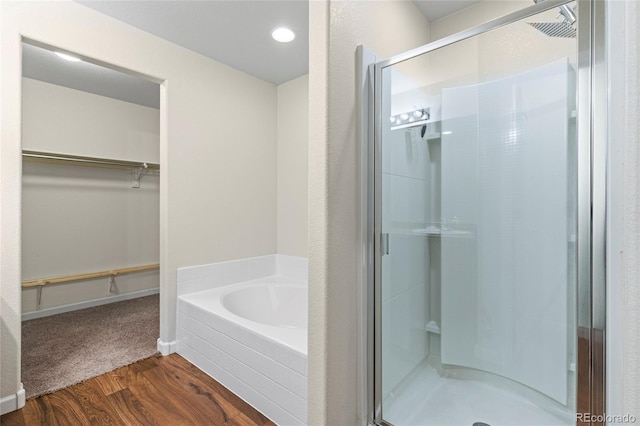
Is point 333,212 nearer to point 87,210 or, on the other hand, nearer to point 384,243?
point 384,243

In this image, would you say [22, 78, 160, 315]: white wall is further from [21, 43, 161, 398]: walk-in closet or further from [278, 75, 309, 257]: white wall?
[278, 75, 309, 257]: white wall

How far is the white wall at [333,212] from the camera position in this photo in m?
1.22

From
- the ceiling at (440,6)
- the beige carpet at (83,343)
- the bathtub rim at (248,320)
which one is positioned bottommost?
the beige carpet at (83,343)

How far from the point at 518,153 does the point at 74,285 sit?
4.09 m

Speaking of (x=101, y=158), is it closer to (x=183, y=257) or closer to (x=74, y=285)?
(x=74, y=285)

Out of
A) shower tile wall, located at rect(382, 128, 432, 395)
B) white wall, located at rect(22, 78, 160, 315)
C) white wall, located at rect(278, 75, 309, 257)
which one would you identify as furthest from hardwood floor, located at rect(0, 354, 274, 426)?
white wall, located at rect(22, 78, 160, 315)

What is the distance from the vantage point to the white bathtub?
1471 mm

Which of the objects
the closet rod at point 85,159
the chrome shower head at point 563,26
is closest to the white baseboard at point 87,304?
the closet rod at point 85,159

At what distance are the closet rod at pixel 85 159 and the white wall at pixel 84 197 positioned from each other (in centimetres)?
10

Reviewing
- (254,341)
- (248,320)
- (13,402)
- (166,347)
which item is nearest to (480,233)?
(254,341)

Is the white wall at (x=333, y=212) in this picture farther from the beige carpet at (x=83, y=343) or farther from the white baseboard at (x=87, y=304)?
the white baseboard at (x=87, y=304)

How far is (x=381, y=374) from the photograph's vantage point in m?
1.39

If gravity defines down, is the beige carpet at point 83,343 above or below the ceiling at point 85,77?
below

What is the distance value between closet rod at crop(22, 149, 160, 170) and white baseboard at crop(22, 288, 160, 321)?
150 cm
